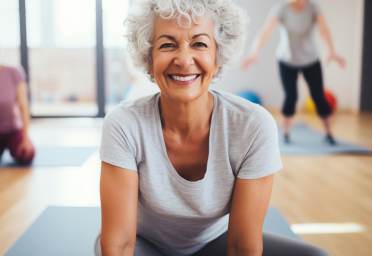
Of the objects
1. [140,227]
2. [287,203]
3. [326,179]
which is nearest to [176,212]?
[140,227]

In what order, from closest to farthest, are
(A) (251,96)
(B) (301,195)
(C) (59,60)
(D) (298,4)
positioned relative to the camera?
(B) (301,195) → (D) (298,4) → (A) (251,96) → (C) (59,60)

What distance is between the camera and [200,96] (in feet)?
3.83

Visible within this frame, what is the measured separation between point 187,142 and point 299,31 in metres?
2.76

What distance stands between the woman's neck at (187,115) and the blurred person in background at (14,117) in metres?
2.26

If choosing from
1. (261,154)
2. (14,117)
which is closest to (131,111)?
(261,154)

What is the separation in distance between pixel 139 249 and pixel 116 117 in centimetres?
37

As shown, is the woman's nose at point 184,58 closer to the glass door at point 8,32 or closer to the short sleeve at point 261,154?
the short sleeve at point 261,154

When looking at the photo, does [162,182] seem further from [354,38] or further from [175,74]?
[354,38]

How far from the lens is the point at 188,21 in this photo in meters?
1.07

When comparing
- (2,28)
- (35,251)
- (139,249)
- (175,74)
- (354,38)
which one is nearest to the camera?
(175,74)

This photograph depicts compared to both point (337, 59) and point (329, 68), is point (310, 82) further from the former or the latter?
point (329, 68)

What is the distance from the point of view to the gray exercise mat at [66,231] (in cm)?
175

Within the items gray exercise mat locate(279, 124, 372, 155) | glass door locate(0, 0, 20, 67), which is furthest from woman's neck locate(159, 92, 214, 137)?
glass door locate(0, 0, 20, 67)

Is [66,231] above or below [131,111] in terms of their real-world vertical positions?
below
